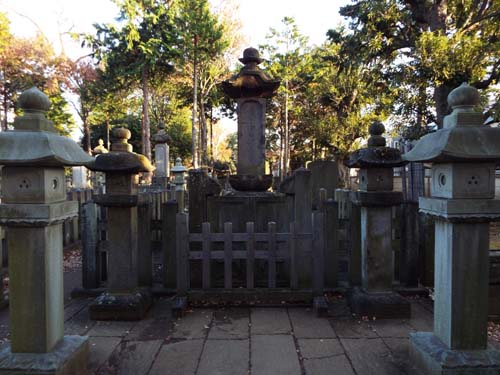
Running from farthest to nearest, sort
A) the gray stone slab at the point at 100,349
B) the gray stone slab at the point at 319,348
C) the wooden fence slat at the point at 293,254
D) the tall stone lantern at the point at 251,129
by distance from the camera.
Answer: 1. the tall stone lantern at the point at 251,129
2. the wooden fence slat at the point at 293,254
3. the gray stone slab at the point at 319,348
4. the gray stone slab at the point at 100,349

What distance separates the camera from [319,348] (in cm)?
332

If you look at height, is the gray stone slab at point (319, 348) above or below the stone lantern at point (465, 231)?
below

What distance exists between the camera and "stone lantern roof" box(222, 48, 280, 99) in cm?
577

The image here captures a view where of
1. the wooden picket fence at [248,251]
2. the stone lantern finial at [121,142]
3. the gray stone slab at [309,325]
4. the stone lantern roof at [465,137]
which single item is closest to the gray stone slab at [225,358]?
the gray stone slab at [309,325]

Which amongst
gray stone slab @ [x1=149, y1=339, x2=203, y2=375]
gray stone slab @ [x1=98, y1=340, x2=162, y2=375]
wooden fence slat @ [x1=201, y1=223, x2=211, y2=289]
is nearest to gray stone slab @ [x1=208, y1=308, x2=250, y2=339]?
gray stone slab @ [x1=149, y1=339, x2=203, y2=375]

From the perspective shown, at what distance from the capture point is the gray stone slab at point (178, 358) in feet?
9.59

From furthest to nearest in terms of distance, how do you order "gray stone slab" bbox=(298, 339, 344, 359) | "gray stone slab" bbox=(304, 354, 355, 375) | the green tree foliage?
the green tree foliage → "gray stone slab" bbox=(298, 339, 344, 359) → "gray stone slab" bbox=(304, 354, 355, 375)

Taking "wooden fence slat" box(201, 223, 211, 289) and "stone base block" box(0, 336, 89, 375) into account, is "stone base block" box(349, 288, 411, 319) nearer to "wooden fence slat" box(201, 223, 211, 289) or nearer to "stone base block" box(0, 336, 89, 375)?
"wooden fence slat" box(201, 223, 211, 289)

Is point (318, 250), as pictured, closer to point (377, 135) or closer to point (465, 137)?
point (377, 135)

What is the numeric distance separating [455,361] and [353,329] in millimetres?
1271

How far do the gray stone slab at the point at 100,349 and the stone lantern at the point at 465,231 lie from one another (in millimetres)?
2731

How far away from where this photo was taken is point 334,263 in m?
4.79

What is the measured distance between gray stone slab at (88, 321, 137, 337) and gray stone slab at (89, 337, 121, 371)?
0.32ft

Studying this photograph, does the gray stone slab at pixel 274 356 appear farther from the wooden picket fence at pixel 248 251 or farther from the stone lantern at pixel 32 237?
the stone lantern at pixel 32 237
